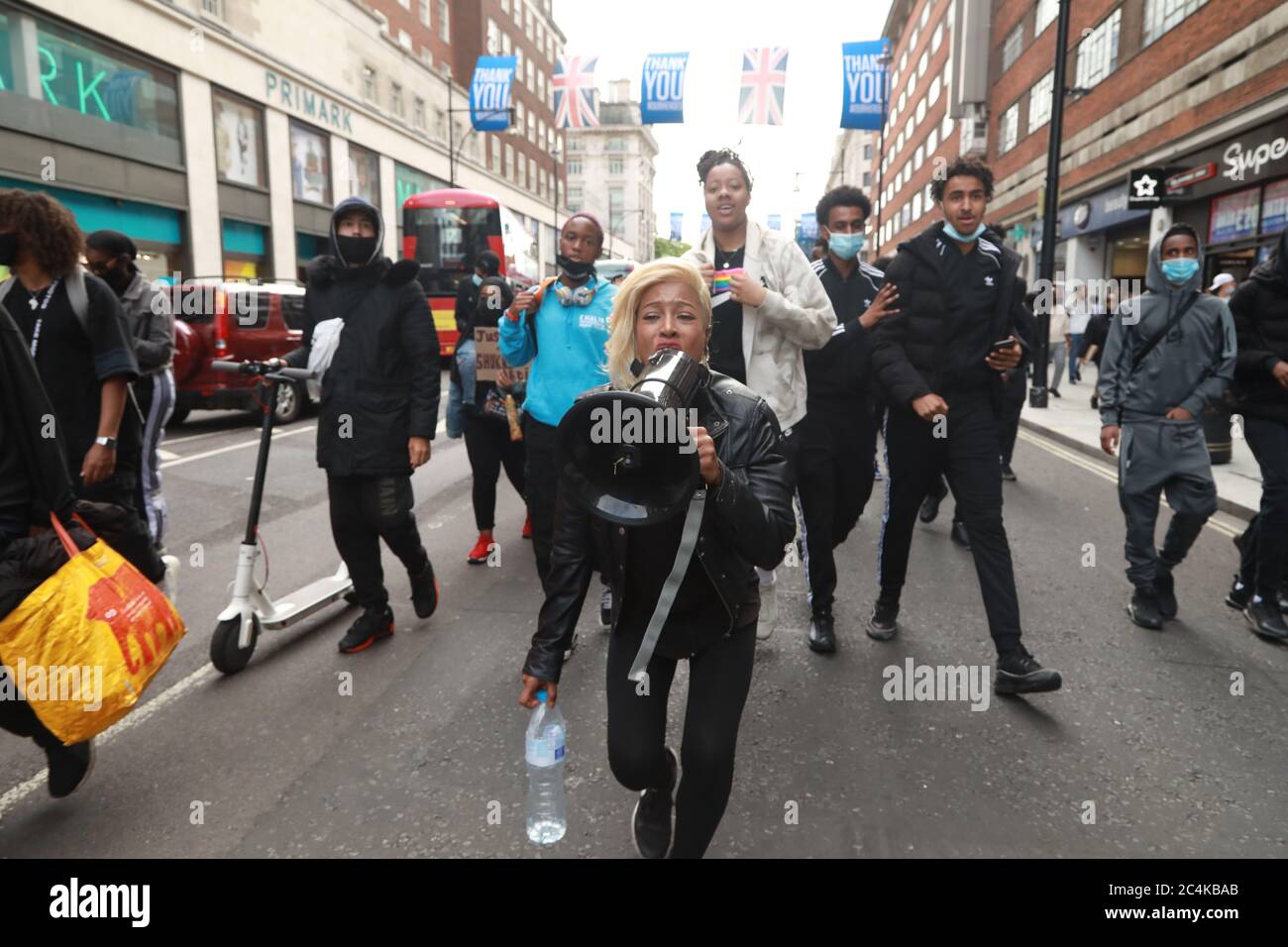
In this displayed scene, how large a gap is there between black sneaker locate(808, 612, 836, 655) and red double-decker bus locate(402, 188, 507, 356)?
59.1 feet

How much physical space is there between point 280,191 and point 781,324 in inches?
981

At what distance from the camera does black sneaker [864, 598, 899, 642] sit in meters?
4.35

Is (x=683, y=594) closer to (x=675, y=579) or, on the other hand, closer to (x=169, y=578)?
(x=675, y=579)

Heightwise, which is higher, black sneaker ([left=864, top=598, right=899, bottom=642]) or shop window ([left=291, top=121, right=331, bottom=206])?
shop window ([left=291, top=121, right=331, bottom=206])

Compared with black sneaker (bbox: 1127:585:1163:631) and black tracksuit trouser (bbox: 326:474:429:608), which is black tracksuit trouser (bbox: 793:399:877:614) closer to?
black sneaker (bbox: 1127:585:1163:631)

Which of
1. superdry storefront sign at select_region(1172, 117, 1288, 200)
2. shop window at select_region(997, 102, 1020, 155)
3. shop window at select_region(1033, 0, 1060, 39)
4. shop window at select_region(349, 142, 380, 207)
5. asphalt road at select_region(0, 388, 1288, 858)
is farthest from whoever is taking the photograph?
shop window at select_region(997, 102, 1020, 155)

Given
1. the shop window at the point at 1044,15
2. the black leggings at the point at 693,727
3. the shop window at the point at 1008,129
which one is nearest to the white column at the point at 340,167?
the shop window at the point at 1044,15

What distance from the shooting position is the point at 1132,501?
15.4 feet

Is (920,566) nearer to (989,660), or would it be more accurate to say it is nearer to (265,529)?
(989,660)

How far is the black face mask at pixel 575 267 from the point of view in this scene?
405 cm

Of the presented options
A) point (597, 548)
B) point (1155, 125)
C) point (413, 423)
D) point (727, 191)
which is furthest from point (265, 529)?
point (1155, 125)

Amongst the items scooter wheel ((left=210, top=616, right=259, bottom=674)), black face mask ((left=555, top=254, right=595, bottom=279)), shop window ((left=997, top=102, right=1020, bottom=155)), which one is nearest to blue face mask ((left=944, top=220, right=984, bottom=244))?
black face mask ((left=555, top=254, right=595, bottom=279))

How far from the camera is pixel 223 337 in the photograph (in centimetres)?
→ 1128

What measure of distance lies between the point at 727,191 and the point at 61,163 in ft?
60.6
